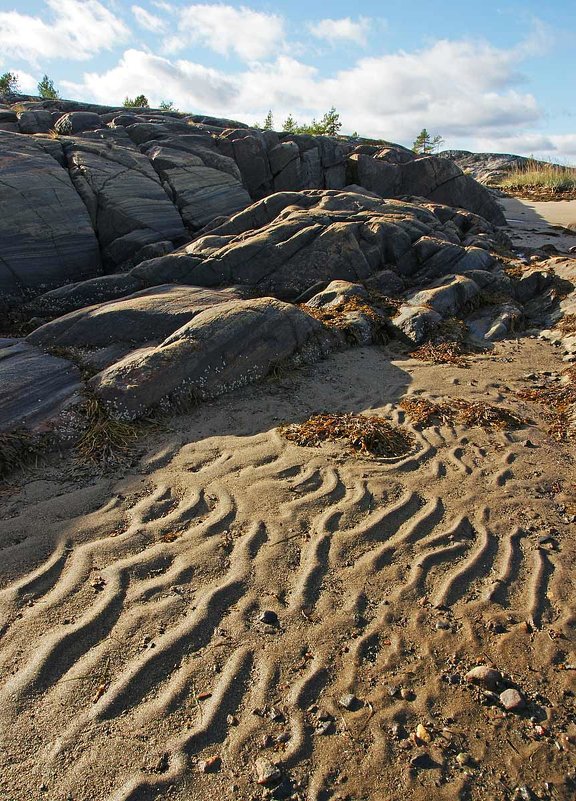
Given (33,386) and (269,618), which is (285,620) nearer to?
(269,618)

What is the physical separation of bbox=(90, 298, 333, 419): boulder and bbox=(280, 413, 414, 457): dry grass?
1750mm

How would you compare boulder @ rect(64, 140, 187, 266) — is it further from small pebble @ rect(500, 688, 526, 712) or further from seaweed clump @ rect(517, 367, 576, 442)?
small pebble @ rect(500, 688, 526, 712)

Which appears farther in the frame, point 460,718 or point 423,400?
point 423,400

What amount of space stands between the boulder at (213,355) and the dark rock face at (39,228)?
21.2 ft

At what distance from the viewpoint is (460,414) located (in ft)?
26.0

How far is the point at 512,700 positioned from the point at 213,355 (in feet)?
20.7

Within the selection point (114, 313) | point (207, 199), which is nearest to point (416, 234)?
point (207, 199)

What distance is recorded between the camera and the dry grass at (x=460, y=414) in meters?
7.68

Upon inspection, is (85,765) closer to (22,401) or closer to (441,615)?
(441,615)

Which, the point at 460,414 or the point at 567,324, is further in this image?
the point at 567,324

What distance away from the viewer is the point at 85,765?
10.6ft

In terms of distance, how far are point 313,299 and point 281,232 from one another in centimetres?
280

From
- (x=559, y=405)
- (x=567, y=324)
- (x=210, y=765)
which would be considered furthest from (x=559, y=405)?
(x=210, y=765)

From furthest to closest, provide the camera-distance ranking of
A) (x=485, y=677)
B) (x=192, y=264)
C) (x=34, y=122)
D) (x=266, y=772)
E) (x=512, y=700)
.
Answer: (x=34, y=122)
(x=192, y=264)
(x=485, y=677)
(x=512, y=700)
(x=266, y=772)
